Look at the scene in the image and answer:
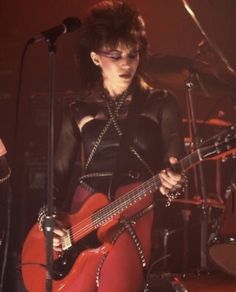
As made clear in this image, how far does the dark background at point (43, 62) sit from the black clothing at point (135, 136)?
58 centimetres

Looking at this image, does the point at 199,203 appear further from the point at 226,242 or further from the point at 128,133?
the point at 128,133

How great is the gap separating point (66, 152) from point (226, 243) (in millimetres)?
996

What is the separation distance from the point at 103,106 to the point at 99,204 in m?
0.56

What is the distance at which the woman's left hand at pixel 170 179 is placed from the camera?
89.0 inches

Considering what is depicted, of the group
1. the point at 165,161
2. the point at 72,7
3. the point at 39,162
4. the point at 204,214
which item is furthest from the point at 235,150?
the point at 72,7

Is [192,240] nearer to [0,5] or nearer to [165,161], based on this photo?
[165,161]

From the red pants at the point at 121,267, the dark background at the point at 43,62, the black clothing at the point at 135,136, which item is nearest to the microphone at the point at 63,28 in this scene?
the black clothing at the point at 135,136

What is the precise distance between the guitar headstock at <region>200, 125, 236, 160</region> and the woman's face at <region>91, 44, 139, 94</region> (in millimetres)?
646

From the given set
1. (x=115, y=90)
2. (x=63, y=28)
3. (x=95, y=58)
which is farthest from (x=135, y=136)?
(x=63, y=28)

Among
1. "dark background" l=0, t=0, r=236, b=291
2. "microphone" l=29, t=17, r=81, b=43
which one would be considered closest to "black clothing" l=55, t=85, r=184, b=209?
"dark background" l=0, t=0, r=236, b=291

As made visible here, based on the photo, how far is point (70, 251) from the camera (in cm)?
249

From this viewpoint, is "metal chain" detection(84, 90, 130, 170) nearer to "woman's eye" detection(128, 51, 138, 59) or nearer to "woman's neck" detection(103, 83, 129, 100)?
"woman's neck" detection(103, 83, 129, 100)

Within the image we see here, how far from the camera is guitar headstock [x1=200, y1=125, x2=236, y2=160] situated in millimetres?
2197

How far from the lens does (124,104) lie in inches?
105
